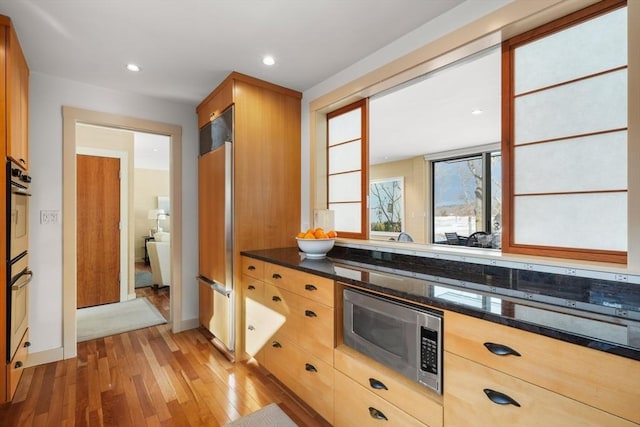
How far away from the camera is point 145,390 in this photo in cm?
208

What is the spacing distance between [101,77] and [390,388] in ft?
10.6

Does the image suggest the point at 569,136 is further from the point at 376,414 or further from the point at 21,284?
the point at 21,284

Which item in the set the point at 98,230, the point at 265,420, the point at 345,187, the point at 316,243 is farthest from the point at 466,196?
the point at 98,230

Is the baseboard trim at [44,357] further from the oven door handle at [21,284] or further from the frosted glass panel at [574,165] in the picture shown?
the frosted glass panel at [574,165]

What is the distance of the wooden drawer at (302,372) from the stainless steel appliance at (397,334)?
11.3 inches

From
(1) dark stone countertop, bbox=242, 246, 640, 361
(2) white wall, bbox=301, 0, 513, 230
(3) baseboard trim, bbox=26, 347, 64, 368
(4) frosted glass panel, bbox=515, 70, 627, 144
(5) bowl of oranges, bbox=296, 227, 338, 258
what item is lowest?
(3) baseboard trim, bbox=26, 347, 64, 368

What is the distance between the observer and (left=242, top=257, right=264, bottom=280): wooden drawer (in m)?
2.29

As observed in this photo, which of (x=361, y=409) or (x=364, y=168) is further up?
(x=364, y=168)

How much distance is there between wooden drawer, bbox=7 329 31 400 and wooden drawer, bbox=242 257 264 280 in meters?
1.53

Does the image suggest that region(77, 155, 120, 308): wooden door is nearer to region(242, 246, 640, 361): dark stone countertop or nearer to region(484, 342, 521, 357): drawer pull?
region(242, 246, 640, 361): dark stone countertop

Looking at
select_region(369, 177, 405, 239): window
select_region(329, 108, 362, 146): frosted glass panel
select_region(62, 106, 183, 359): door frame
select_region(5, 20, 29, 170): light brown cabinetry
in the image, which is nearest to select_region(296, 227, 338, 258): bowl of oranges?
select_region(329, 108, 362, 146): frosted glass panel

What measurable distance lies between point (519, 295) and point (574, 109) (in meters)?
0.92

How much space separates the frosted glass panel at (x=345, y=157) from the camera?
2564mm

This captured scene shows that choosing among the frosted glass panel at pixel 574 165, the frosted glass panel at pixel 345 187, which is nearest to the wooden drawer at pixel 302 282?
the frosted glass panel at pixel 345 187
